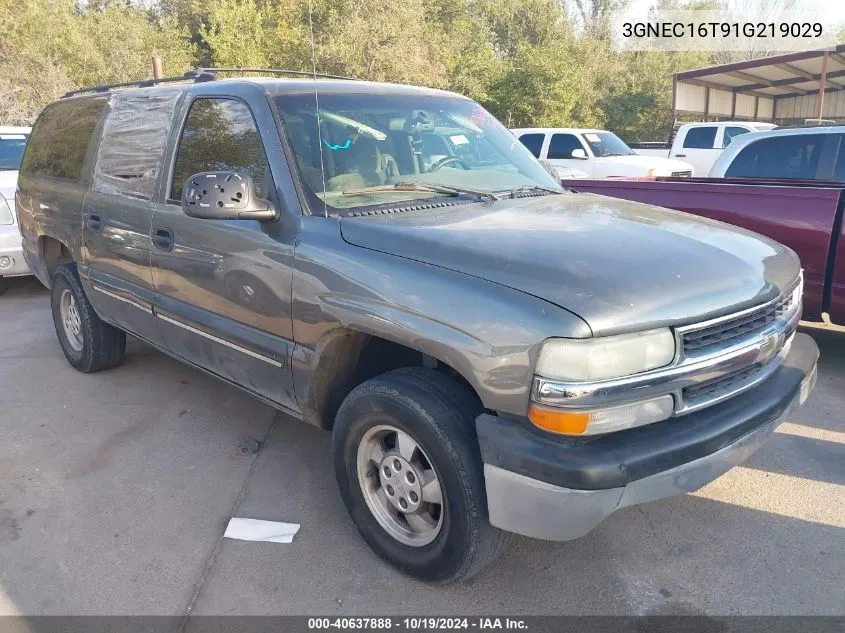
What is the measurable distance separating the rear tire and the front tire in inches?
110

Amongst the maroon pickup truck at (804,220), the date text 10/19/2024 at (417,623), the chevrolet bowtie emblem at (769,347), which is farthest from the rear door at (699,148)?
the date text 10/19/2024 at (417,623)

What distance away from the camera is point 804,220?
474 centimetres

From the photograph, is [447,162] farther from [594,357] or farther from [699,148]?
[699,148]

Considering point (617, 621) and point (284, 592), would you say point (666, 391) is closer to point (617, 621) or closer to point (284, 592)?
point (617, 621)

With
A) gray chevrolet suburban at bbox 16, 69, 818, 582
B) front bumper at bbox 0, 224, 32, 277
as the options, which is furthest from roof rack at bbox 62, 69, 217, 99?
front bumper at bbox 0, 224, 32, 277

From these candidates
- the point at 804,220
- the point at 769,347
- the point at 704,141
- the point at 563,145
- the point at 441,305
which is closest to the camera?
the point at 441,305

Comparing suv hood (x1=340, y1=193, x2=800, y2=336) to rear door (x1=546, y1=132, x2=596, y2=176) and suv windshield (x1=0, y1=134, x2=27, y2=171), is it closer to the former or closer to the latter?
suv windshield (x1=0, y1=134, x2=27, y2=171)

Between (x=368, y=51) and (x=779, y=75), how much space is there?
1235 centimetres

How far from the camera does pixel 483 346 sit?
7.51 ft

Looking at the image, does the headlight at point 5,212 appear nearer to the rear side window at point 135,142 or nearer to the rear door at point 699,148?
the rear side window at point 135,142

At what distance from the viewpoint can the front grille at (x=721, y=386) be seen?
243cm

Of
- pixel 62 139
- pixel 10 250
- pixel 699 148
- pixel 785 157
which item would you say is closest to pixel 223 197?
pixel 62 139

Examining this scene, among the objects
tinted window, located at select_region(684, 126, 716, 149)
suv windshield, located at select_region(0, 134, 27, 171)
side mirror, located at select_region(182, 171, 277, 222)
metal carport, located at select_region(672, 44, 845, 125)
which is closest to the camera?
side mirror, located at select_region(182, 171, 277, 222)

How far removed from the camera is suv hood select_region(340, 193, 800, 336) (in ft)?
7.52
